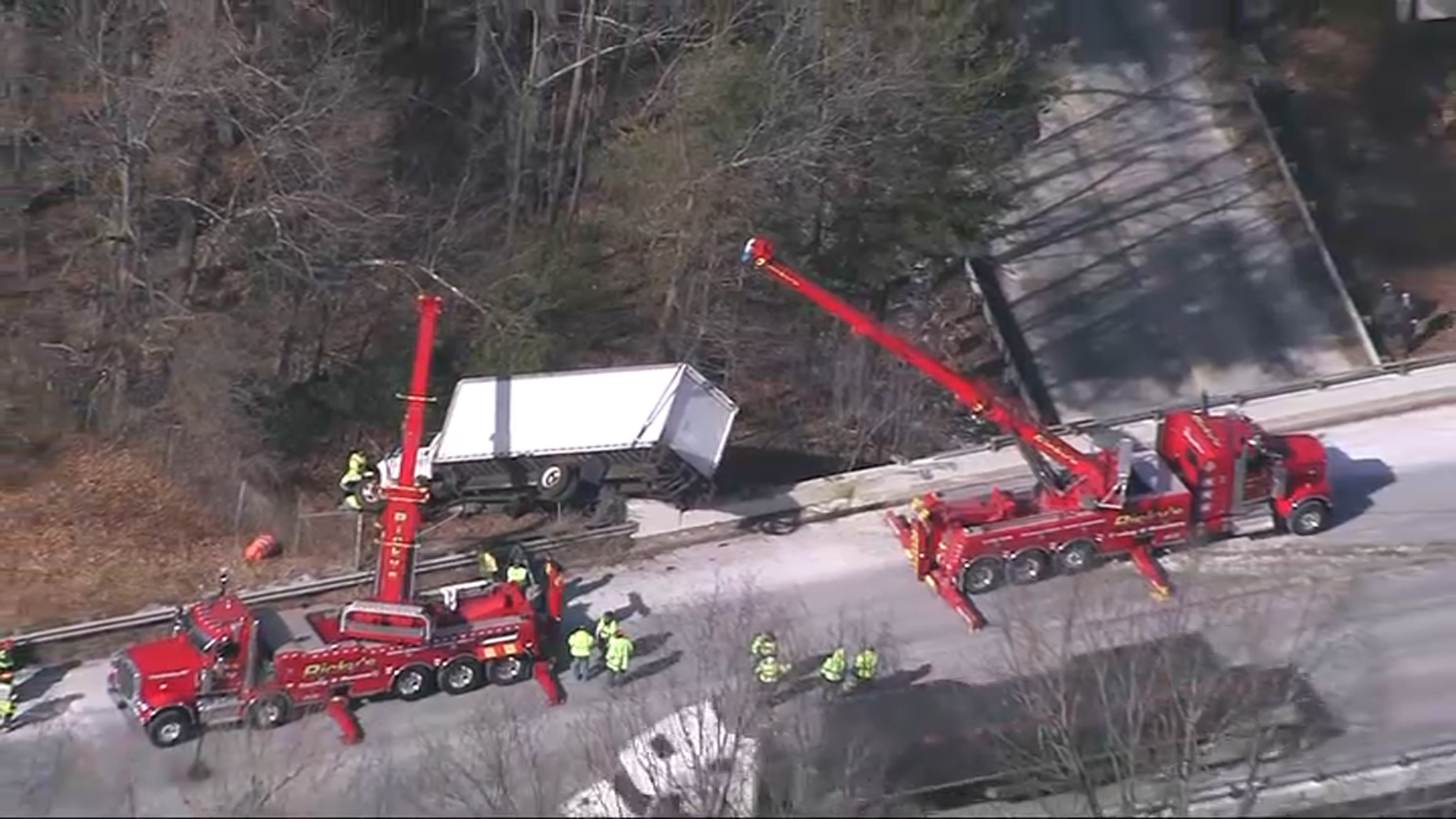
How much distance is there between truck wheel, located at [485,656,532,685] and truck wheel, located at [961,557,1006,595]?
227 inches

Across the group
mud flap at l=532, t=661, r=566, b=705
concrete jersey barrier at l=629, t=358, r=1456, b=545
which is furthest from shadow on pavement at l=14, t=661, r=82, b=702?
concrete jersey barrier at l=629, t=358, r=1456, b=545

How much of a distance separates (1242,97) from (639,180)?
17.8m

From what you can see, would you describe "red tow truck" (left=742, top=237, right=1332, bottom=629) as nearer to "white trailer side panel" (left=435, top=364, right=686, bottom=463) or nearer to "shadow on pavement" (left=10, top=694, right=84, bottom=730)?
"white trailer side panel" (left=435, top=364, right=686, bottom=463)

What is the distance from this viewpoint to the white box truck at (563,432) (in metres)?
27.2

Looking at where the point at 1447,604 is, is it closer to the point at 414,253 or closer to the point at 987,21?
the point at 987,21

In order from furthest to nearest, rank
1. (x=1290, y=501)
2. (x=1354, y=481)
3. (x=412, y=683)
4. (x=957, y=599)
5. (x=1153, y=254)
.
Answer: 1. (x=1153, y=254)
2. (x=1354, y=481)
3. (x=1290, y=501)
4. (x=957, y=599)
5. (x=412, y=683)

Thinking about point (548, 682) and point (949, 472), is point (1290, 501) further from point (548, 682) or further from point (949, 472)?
point (548, 682)

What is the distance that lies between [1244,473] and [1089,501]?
2.37m

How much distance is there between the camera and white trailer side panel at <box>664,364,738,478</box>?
2745cm

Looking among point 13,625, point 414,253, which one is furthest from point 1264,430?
point 13,625

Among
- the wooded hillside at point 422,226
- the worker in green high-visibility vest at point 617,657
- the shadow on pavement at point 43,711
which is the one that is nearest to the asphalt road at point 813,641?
the shadow on pavement at point 43,711

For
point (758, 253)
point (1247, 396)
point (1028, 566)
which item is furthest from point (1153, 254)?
point (758, 253)

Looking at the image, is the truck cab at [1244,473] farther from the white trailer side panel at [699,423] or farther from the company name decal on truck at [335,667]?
the company name decal on truck at [335,667]

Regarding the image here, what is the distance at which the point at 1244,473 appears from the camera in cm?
2742
